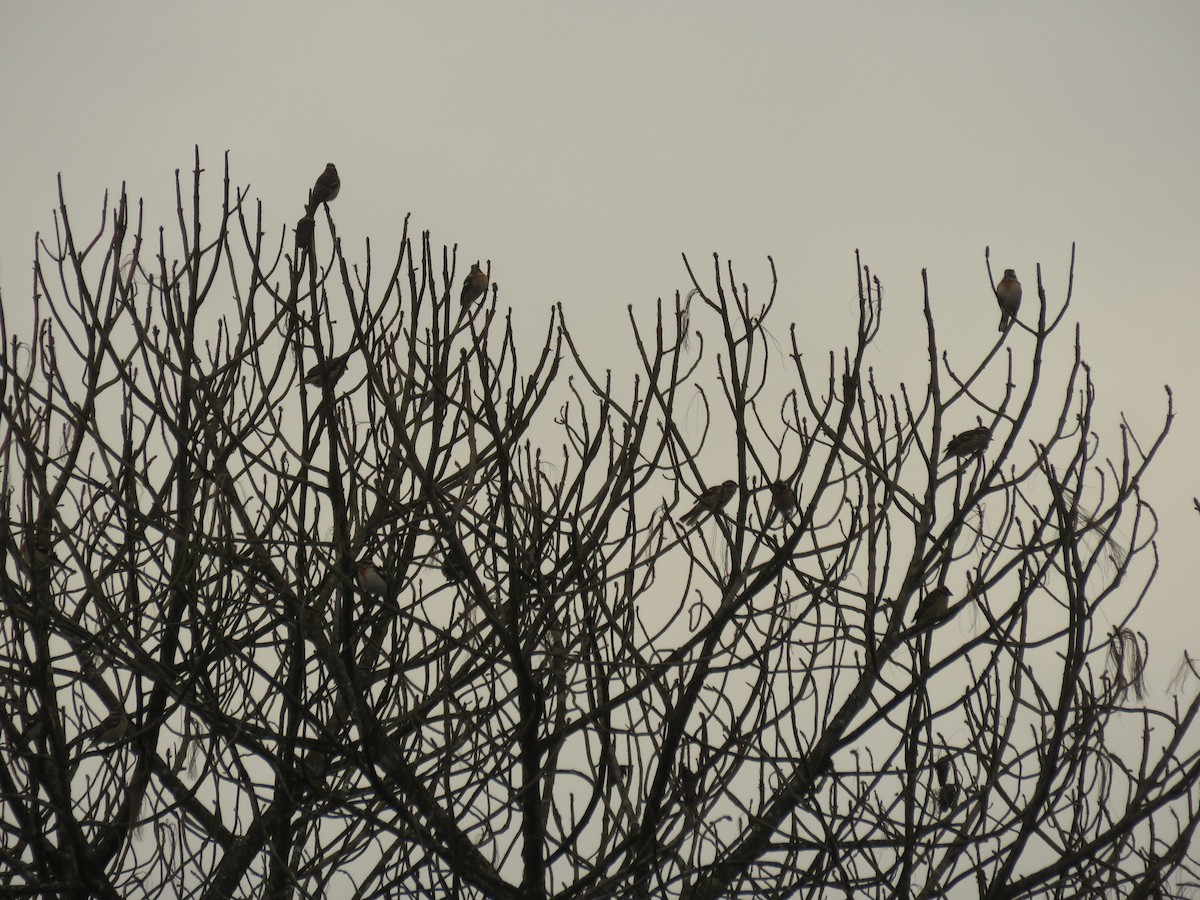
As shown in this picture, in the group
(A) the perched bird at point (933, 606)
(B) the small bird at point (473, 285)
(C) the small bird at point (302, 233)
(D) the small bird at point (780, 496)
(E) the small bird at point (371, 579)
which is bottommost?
(A) the perched bird at point (933, 606)

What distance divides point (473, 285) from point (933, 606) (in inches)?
107

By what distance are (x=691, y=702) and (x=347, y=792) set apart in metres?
1.22

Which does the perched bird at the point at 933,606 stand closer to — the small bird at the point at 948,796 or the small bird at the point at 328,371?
the small bird at the point at 948,796

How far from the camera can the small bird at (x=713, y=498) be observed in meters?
3.19

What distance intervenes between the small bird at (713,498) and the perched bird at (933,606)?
72 cm

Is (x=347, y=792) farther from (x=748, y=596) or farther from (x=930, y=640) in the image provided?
(x=930, y=640)

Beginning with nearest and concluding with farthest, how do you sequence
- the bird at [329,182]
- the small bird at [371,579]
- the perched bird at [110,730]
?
the small bird at [371,579] < the perched bird at [110,730] < the bird at [329,182]

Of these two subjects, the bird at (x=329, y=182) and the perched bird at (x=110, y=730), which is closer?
the perched bird at (x=110, y=730)

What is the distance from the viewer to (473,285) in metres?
5.18

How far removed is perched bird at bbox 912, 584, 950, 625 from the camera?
335 cm

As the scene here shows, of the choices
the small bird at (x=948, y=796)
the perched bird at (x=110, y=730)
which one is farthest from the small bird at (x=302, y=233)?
the small bird at (x=948, y=796)

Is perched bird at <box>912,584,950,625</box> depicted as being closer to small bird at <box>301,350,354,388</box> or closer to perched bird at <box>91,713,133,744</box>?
small bird at <box>301,350,354,388</box>

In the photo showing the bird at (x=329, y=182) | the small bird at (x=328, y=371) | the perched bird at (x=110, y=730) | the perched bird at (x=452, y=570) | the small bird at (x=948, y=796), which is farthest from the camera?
the bird at (x=329, y=182)

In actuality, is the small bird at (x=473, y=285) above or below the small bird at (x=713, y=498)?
above
